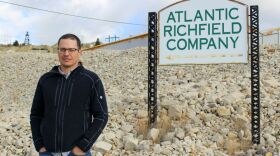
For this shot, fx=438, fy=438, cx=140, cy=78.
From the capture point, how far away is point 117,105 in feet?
34.1

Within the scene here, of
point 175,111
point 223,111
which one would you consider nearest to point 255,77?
point 223,111

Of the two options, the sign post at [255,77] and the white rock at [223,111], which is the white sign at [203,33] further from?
the white rock at [223,111]

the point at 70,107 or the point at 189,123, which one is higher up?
the point at 70,107

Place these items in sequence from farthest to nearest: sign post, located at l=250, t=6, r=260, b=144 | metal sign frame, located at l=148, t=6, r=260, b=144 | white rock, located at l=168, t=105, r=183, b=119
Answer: white rock, located at l=168, t=105, r=183, b=119 → metal sign frame, located at l=148, t=6, r=260, b=144 → sign post, located at l=250, t=6, r=260, b=144

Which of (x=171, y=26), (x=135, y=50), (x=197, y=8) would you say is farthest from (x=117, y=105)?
(x=135, y=50)

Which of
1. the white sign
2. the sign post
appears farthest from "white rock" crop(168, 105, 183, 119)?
the sign post

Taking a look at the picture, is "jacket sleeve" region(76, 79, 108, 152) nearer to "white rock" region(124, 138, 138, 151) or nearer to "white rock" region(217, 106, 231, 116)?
"white rock" region(124, 138, 138, 151)

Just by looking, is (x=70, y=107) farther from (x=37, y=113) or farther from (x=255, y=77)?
(x=255, y=77)

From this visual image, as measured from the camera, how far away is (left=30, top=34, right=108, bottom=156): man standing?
361 cm

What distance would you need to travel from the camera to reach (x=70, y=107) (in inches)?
143

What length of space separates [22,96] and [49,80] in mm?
13695

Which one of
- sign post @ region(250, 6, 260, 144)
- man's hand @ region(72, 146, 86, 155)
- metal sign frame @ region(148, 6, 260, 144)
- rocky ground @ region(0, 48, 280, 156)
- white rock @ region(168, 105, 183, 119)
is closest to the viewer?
man's hand @ region(72, 146, 86, 155)

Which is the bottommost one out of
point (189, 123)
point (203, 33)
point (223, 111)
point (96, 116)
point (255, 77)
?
point (189, 123)

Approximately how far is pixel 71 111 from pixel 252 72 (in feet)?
20.0
